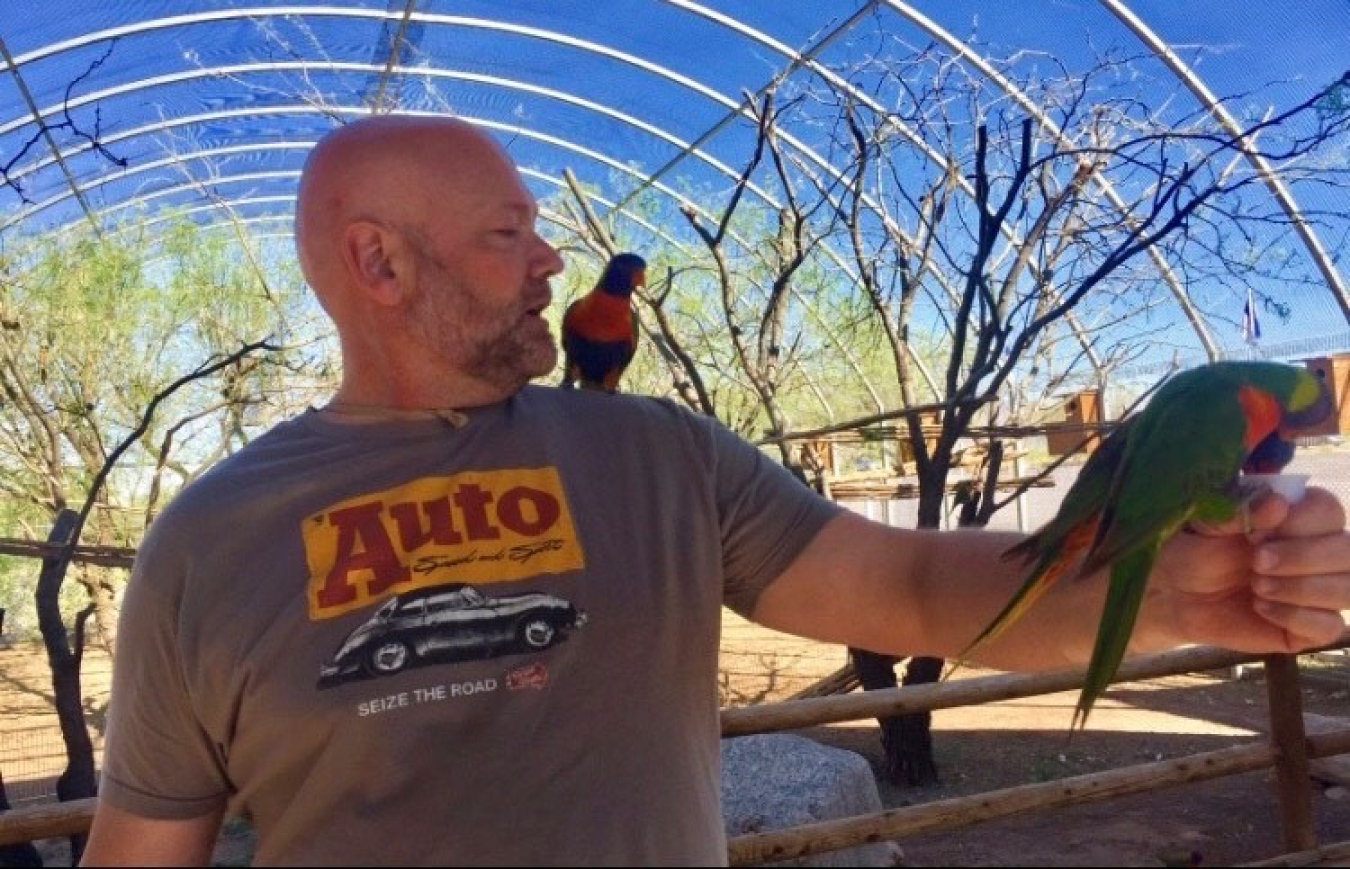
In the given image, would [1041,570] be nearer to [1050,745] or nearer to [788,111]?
[1050,745]

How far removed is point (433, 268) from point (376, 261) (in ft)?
Answer: 0.22

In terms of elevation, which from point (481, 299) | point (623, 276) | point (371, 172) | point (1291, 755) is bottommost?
point (1291, 755)

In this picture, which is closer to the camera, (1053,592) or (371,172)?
(1053,592)

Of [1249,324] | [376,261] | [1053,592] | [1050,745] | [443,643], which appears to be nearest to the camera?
[443,643]

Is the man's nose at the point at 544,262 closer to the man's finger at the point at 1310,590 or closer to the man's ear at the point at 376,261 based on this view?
the man's ear at the point at 376,261

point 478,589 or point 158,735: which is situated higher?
point 478,589

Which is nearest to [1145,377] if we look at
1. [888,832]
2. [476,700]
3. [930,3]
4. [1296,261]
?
[1296,261]

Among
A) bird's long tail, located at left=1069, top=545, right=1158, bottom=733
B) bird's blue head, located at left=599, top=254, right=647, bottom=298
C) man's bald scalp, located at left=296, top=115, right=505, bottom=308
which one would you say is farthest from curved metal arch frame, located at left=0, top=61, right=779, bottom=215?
bird's long tail, located at left=1069, top=545, right=1158, bottom=733

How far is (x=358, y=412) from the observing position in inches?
43.2

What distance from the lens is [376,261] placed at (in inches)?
44.5

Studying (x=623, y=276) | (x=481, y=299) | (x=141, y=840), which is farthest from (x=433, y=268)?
(x=623, y=276)

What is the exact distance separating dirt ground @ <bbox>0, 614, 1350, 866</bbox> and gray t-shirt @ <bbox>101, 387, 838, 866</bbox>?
1168 mm

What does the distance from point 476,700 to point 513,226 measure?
503 mm

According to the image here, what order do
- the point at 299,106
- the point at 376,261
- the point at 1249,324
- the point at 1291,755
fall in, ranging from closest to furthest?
1. the point at 376,261
2. the point at 1291,755
3. the point at 1249,324
4. the point at 299,106
